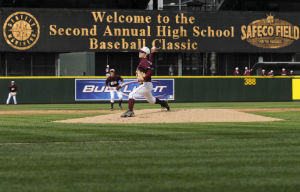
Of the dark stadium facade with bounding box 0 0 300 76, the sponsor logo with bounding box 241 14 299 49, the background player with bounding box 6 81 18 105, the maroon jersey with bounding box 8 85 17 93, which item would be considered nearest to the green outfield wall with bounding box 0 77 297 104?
the background player with bounding box 6 81 18 105

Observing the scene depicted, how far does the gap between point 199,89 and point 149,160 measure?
25.2m

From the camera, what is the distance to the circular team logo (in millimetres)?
33219

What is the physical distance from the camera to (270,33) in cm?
3653

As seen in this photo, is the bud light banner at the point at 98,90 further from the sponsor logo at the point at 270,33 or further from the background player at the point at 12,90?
the sponsor logo at the point at 270,33

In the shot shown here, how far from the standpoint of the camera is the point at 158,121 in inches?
518

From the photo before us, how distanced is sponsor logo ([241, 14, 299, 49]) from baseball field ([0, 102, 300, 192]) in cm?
2687

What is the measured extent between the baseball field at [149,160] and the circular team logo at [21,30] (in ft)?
79.4

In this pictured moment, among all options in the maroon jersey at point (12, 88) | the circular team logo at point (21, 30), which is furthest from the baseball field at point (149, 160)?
the circular team logo at point (21, 30)

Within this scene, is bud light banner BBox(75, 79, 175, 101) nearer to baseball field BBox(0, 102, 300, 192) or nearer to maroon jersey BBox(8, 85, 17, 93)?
maroon jersey BBox(8, 85, 17, 93)

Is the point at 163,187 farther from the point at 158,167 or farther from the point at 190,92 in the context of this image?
the point at 190,92

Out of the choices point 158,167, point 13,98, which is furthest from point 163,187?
point 13,98

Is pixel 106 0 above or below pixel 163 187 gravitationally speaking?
above

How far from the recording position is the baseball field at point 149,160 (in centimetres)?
477

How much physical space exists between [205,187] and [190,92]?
26.7m
